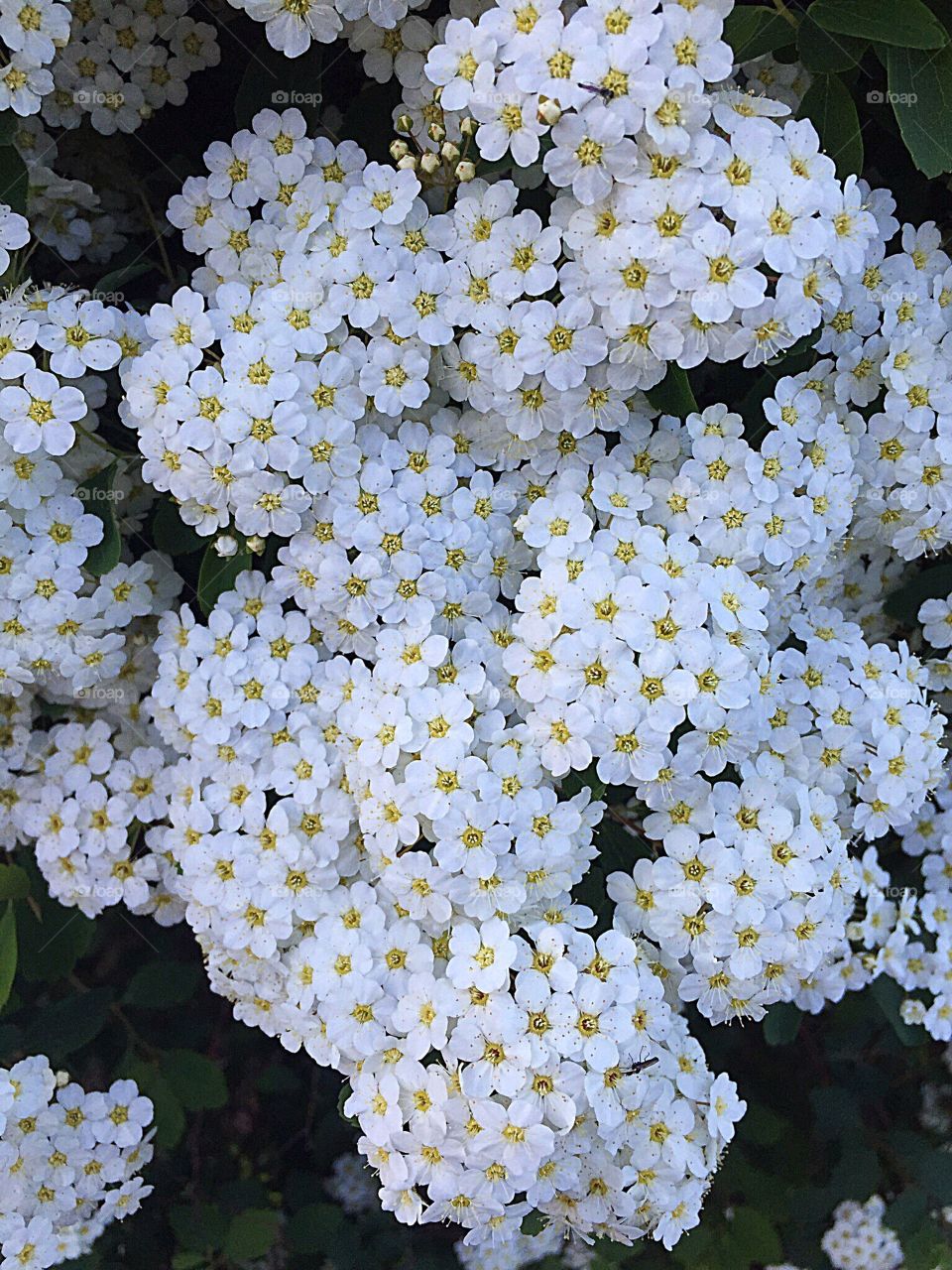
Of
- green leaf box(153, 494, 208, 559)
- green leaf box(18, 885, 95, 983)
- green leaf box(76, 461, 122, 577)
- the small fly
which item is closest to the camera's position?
the small fly

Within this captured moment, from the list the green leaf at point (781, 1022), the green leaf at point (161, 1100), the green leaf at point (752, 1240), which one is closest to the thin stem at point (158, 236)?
the green leaf at point (161, 1100)

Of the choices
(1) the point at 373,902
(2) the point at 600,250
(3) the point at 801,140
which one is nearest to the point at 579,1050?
(1) the point at 373,902

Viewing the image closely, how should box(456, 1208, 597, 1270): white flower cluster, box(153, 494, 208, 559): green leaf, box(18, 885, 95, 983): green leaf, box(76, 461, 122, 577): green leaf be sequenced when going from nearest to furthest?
1. box(76, 461, 122, 577): green leaf
2. box(153, 494, 208, 559): green leaf
3. box(18, 885, 95, 983): green leaf
4. box(456, 1208, 597, 1270): white flower cluster

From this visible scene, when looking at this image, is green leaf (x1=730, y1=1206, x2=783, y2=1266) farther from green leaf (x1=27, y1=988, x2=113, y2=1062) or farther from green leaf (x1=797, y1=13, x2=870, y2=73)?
green leaf (x1=797, y1=13, x2=870, y2=73)

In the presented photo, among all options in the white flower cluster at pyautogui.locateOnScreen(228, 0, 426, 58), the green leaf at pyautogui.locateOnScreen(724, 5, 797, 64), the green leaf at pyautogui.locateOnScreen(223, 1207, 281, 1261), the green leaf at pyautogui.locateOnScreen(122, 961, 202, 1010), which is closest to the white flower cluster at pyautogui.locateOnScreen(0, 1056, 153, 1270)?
the green leaf at pyautogui.locateOnScreen(122, 961, 202, 1010)

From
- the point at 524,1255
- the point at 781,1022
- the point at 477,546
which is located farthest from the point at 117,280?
the point at 524,1255

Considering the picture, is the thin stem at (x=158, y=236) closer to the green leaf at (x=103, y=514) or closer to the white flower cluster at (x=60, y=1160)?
the green leaf at (x=103, y=514)
